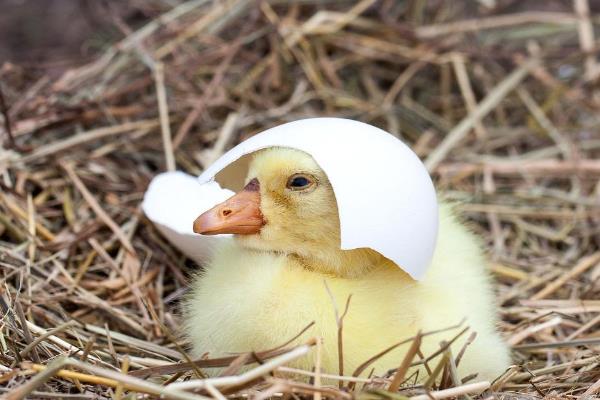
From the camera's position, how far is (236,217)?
1.88 meters

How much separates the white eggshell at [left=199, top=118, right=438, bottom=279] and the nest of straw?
24 cm

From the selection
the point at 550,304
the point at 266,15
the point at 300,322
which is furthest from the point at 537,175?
the point at 300,322

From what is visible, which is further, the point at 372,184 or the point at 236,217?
the point at 236,217

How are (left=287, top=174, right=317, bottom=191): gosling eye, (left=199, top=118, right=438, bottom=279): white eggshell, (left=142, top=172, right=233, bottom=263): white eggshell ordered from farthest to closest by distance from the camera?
(left=142, top=172, right=233, bottom=263): white eggshell
(left=287, top=174, right=317, bottom=191): gosling eye
(left=199, top=118, right=438, bottom=279): white eggshell

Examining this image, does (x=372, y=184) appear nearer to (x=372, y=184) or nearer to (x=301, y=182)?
(x=372, y=184)

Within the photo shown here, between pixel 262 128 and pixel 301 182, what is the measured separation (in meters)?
1.26

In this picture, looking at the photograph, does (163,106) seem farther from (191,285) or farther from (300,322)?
(300,322)

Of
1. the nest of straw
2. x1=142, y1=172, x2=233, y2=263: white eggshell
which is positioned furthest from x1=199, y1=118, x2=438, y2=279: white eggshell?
x1=142, y1=172, x2=233, y2=263: white eggshell

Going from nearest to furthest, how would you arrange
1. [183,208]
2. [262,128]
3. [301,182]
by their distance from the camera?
[301,182] < [183,208] < [262,128]

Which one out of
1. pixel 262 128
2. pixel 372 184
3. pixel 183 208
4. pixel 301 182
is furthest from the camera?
pixel 262 128

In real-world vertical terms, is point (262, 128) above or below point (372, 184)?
above

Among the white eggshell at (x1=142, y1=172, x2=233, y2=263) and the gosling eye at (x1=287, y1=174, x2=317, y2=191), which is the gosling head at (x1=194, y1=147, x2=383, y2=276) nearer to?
the gosling eye at (x1=287, y1=174, x2=317, y2=191)

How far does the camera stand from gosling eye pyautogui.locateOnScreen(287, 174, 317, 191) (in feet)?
6.04

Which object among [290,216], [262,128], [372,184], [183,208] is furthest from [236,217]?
[262,128]
